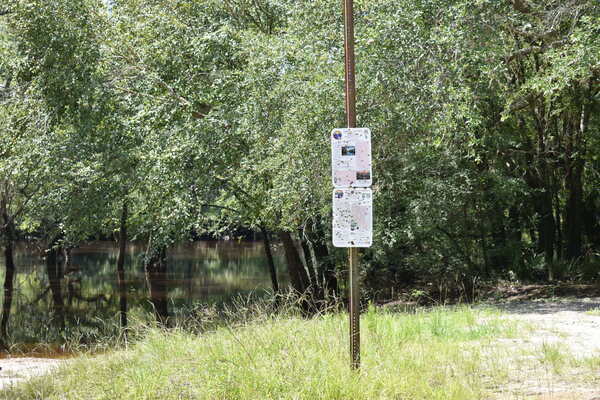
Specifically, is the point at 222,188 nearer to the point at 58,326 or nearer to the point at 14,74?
the point at 14,74

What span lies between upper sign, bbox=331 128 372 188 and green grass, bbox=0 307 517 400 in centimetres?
168

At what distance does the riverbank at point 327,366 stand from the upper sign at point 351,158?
5.48 ft

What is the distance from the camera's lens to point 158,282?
32781 mm

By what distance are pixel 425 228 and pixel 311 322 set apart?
7.34 m

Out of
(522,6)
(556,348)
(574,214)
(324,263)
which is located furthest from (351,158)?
(574,214)

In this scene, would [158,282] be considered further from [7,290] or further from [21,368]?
[21,368]

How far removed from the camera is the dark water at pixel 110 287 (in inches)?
827

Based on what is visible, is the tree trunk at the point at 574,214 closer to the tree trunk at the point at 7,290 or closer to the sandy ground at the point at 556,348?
the sandy ground at the point at 556,348

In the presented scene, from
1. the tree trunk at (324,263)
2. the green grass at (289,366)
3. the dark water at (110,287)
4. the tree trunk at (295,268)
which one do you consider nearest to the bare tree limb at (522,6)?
the green grass at (289,366)

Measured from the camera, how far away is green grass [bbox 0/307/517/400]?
641cm

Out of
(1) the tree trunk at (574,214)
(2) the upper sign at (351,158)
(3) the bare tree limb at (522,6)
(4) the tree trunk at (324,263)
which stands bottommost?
(4) the tree trunk at (324,263)

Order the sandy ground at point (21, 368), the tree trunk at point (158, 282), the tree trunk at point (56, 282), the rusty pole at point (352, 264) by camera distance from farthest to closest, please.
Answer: the tree trunk at point (56, 282), the tree trunk at point (158, 282), the sandy ground at point (21, 368), the rusty pole at point (352, 264)

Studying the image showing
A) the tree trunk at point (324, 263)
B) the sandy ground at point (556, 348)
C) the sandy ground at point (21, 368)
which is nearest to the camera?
the sandy ground at point (556, 348)

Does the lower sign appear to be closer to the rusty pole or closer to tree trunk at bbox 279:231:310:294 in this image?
the rusty pole
